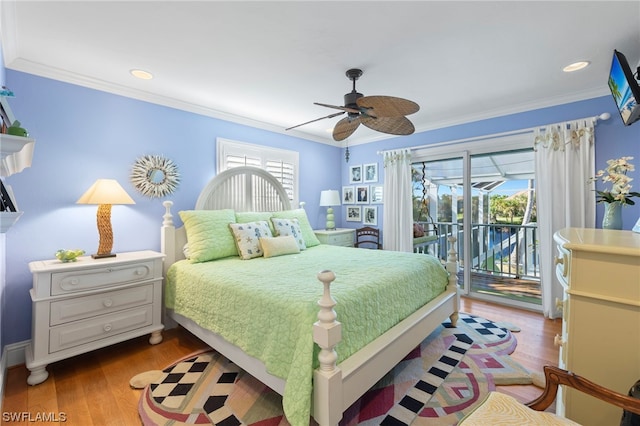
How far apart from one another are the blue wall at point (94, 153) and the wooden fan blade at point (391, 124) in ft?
5.97

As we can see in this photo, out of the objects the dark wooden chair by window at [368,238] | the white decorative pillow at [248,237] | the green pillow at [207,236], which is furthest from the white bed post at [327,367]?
the dark wooden chair by window at [368,238]

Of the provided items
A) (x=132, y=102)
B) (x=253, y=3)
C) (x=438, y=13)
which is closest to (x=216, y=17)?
(x=253, y=3)

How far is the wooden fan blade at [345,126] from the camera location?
251 centimetres

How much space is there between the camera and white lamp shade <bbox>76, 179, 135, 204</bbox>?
92.8 inches

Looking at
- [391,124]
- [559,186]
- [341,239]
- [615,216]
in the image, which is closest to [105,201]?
[391,124]

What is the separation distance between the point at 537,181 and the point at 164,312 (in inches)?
171

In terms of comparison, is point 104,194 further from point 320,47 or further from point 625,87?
point 625,87

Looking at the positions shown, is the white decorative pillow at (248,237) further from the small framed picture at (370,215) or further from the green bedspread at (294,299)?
the small framed picture at (370,215)

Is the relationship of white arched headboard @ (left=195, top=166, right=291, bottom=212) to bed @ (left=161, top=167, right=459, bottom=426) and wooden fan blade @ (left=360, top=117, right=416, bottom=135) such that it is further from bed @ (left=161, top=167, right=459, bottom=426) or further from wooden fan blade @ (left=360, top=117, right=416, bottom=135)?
wooden fan blade @ (left=360, top=117, right=416, bottom=135)

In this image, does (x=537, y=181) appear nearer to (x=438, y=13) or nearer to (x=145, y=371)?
(x=438, y=13)

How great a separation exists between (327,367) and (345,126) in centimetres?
201

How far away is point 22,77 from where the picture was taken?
7.55ft

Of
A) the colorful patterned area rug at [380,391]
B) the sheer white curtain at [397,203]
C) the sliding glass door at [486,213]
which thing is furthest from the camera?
the sheer white curtain at [397,203]

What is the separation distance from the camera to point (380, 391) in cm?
196
